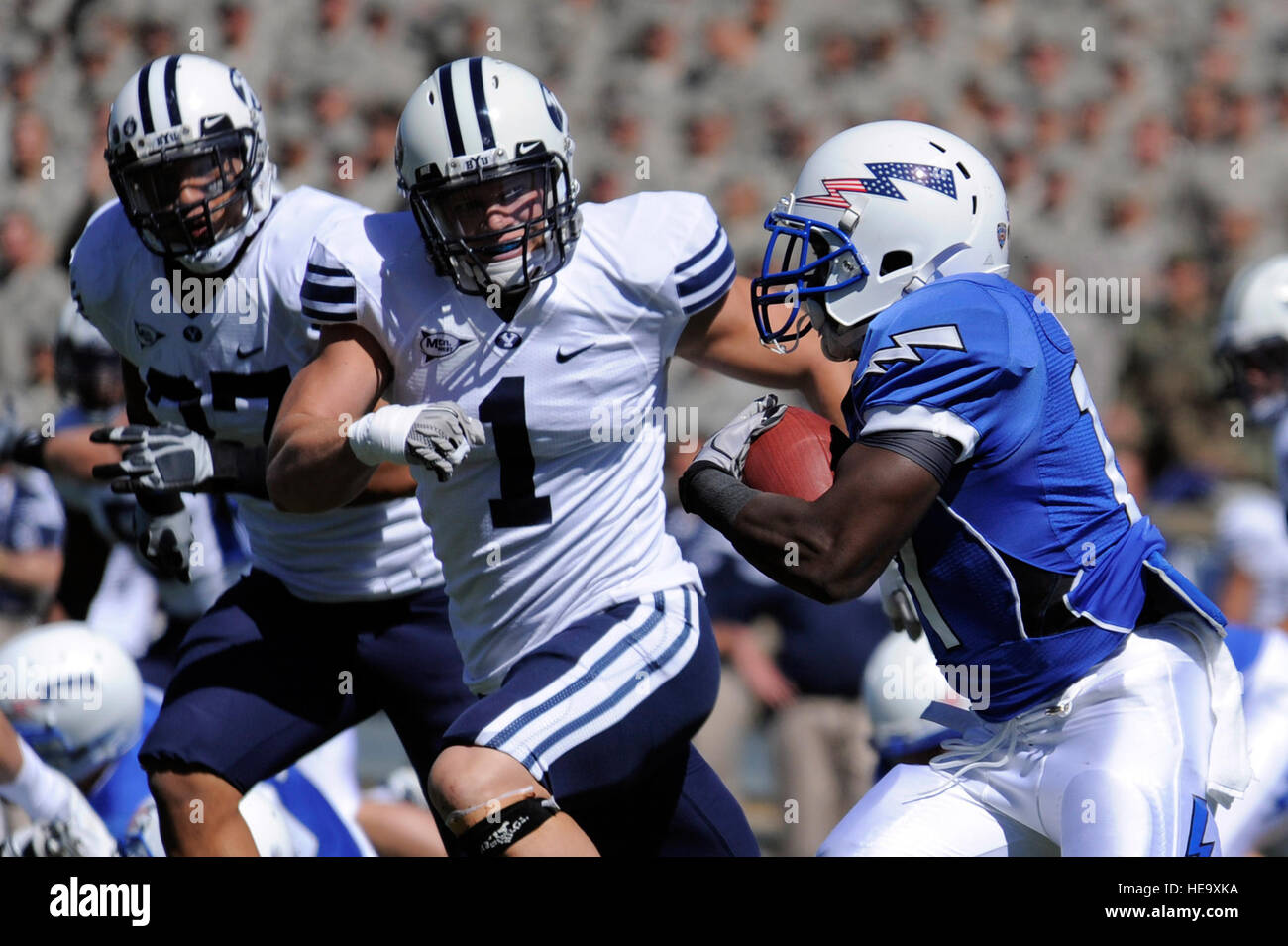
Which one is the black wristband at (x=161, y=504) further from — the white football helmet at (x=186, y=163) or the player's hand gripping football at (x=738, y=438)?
the player's hand gripping football at (x=738, y=438)

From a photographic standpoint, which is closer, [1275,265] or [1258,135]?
[1275,265]

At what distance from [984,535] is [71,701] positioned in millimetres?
2975

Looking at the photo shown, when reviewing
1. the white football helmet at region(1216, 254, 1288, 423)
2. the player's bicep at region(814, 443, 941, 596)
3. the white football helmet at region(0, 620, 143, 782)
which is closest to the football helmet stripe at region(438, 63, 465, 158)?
the player's bicep at region(814, 443, 941, 596)

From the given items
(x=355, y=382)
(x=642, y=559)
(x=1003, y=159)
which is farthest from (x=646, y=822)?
(x=1003, y=159)

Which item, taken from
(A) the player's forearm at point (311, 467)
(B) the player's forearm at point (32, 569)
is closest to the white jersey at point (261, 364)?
(A) the player's forearm at point (311, 467)

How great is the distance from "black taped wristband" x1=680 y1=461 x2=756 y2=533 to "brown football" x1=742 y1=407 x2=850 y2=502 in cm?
10

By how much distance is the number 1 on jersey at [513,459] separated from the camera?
10.9 feet

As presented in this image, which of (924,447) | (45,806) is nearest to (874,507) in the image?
(924,447)

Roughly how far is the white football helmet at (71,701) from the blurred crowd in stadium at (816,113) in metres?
3.44

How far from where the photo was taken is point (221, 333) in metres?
A: 3.84

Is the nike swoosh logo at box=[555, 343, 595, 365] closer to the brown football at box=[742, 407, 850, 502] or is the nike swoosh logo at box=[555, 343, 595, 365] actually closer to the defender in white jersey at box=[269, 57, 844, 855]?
the defender in white jersey at box=[269, 57, 844, 855]

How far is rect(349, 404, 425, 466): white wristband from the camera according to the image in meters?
3.03
